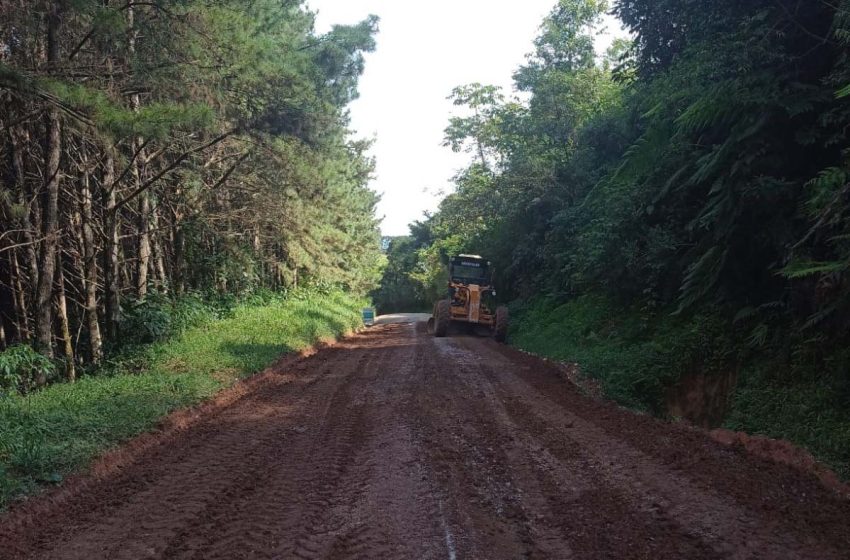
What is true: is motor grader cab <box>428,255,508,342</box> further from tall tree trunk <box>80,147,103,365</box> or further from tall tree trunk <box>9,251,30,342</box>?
tall tree trunk <box>9,251,30,342</box>

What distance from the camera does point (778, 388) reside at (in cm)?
756

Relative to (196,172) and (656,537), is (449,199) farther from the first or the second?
(656,537)

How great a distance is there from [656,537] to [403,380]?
729 centimetres

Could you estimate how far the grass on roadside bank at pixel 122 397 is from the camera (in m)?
6.14

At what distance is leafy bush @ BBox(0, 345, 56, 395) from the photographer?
948 cm

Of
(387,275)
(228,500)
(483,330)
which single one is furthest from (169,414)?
(387,275)

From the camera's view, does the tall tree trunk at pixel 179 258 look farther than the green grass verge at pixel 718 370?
Yes

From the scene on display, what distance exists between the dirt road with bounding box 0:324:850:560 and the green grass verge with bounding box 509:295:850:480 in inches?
38.9

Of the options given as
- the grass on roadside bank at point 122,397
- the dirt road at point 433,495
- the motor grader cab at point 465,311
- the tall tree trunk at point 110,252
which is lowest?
the dirt road at point 433,495

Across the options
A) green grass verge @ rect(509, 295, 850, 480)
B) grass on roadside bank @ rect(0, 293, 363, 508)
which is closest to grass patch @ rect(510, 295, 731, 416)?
green grass verge @ rect(509, 295, 850, 480)

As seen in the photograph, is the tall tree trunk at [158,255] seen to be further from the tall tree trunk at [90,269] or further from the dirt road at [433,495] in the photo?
the dirt road at [433,495]

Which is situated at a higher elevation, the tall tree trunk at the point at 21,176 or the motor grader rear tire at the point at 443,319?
the tall tree trunk at the point at 21,176

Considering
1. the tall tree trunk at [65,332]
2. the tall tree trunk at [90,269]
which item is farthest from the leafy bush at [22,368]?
the tall tree trunk at [90,269]

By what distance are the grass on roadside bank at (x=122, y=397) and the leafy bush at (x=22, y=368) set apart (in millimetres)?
466
